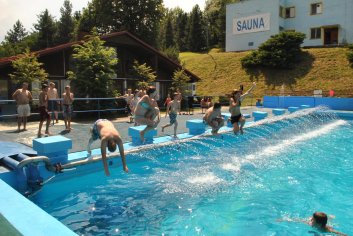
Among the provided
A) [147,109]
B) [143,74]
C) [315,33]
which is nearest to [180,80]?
[143,74]

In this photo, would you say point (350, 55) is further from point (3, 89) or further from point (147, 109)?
point (3, 89)

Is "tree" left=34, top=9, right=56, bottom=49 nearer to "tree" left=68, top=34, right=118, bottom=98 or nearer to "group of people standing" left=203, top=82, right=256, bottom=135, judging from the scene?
"tree" left=68, top=34, right=118, bottom=98

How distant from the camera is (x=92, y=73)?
17578mm

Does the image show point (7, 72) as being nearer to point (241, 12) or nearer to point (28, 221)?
point (28, 221)

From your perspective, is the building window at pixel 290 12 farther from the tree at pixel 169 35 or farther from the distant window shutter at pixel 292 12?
the tree at pixel 169 35

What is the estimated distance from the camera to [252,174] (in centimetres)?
880

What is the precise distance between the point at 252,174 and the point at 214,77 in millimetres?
28953

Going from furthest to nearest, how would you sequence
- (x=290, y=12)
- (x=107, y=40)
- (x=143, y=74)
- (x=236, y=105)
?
1. (x=290, y=12)
2. (x=143, y=74)
3. (x=107, y=40)
4. (x=236, y=105)

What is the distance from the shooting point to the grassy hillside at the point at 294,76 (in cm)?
3055

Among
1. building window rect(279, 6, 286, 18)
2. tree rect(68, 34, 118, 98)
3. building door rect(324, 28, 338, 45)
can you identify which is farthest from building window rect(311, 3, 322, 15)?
tree rect(68, 34, 118, 98)

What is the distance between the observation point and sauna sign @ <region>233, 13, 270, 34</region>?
40888 mm

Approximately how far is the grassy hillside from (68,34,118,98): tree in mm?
16689

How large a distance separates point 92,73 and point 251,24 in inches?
1178

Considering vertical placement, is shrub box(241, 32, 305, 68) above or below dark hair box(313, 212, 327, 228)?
above
